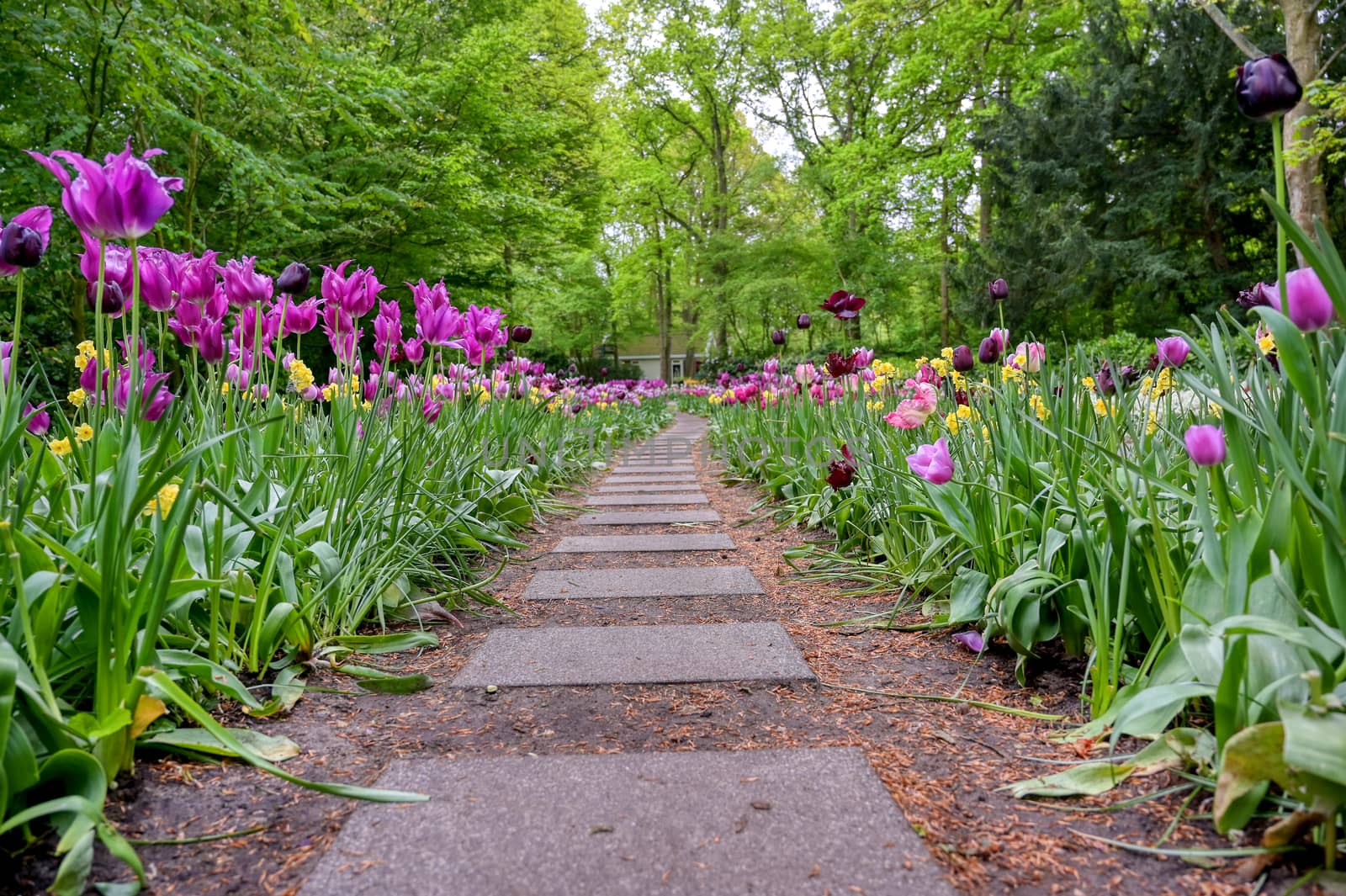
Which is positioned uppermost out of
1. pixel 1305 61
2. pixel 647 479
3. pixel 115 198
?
pixel 1305 61

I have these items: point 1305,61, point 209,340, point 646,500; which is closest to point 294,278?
point 209,340

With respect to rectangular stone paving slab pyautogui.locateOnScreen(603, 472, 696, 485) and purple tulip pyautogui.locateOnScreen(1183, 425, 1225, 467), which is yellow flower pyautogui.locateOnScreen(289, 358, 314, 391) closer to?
purple tulip pyautogui.locateOnScreen(1183, 425, 1225, 467)

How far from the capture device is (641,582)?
2439mm

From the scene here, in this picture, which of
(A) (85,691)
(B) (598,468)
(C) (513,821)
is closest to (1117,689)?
(C) (513,821)

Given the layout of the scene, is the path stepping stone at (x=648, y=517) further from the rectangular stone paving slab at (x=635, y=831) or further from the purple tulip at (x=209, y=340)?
the rectangular stone paving slab at (x=635, y=831)

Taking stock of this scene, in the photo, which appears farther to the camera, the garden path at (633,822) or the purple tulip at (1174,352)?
the purple tulip at (1174,352)

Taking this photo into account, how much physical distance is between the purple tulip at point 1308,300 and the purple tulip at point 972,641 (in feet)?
2.85

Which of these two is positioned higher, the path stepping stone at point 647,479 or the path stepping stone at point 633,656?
the path stepping stone at point 633,656

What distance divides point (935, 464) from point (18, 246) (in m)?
1.84

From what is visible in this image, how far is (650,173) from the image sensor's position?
57.3 ft

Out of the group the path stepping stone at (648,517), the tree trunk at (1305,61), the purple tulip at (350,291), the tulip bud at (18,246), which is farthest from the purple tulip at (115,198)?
the tree trunk at (1305,61)

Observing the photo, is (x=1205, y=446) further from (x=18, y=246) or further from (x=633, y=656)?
(x=18, y=246)

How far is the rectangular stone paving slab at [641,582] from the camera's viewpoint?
2.32 meters

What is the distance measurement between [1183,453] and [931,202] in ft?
51.1
